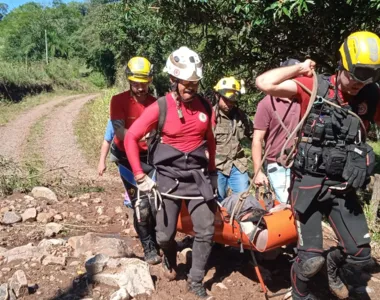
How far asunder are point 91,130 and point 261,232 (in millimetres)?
12313

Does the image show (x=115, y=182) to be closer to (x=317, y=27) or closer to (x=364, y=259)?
(x=317, y=27)

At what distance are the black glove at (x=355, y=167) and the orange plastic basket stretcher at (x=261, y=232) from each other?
0.85 metres

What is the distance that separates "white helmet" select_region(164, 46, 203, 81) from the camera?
3.80m

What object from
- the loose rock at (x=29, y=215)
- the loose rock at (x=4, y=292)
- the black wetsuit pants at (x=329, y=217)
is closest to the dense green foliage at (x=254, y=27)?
the black wetsuit pants at (x=329, y=217)

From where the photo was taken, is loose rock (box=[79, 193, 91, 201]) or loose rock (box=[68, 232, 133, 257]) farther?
loose rock (box=[79, 193, 91, 201])

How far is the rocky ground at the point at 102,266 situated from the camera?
159 inches

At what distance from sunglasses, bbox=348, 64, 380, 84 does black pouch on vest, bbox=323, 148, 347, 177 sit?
482 mm

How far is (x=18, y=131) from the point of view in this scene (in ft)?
51.1

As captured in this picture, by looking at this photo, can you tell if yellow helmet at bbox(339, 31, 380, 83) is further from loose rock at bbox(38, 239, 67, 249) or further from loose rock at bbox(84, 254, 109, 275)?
loose rock at bbox(38, 239, 67, 249)

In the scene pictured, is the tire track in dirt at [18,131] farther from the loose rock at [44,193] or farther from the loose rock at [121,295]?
the loose rock at [121,295]

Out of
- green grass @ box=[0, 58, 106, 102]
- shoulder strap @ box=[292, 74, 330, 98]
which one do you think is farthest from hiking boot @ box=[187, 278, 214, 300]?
green grass @ box=[0, 58, 106, 102]

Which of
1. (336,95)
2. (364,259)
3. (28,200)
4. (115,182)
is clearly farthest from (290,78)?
(115,182)

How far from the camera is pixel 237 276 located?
15.0 ft

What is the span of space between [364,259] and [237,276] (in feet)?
4.57
